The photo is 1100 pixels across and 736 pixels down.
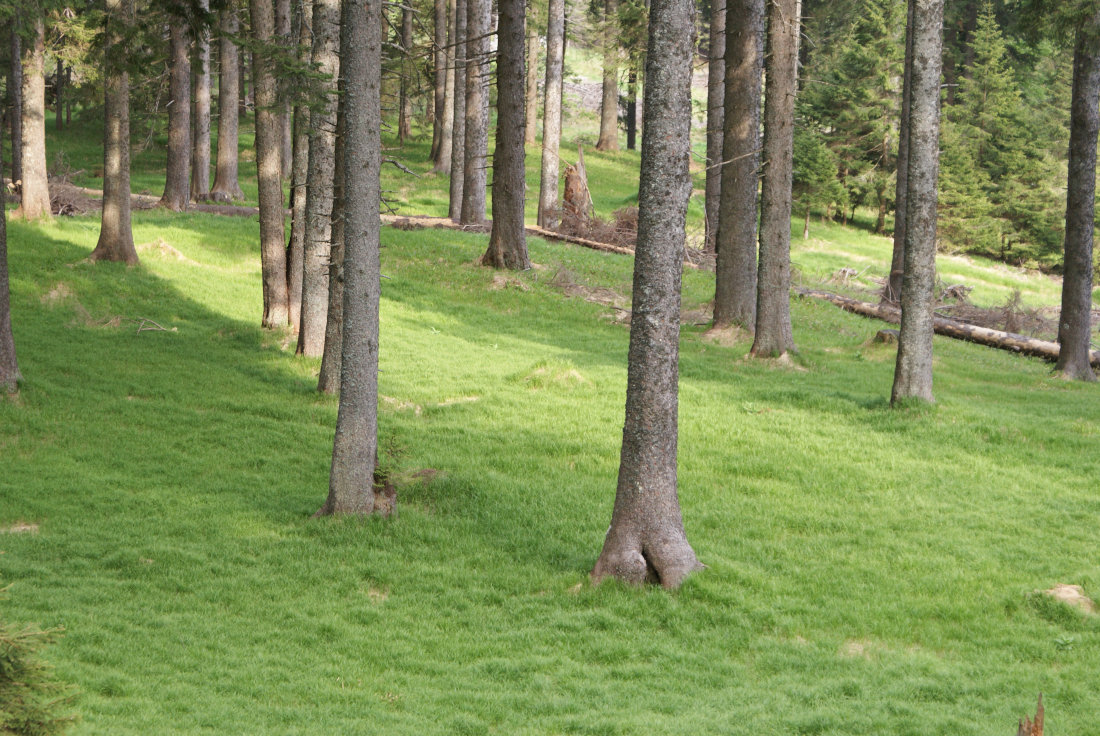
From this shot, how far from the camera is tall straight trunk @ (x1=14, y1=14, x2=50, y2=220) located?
61.8ft

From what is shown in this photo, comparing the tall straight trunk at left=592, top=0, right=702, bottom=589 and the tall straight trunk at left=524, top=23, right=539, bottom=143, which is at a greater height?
the tall straight trunk at left=524, top=23, right=539, bottom=143

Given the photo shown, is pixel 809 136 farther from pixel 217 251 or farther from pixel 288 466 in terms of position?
pixel 288 466

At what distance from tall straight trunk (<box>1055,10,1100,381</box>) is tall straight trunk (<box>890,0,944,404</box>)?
15.4 feet

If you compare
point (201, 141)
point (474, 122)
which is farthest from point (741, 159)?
point (201, 141)

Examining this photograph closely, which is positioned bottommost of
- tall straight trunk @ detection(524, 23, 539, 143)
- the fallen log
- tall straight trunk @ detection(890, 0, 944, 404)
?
the fallen log

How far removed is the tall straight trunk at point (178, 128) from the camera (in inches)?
923

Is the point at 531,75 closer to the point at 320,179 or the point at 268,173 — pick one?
the point at 268,173

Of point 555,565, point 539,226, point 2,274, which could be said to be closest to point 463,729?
point 555,565

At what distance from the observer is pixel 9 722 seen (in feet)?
10.9

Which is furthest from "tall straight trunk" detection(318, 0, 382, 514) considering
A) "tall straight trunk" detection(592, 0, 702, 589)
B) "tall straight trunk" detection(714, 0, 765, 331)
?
"tall straight trunk" detection(714, 0, 765, 331)

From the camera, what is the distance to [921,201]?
40.5 ft

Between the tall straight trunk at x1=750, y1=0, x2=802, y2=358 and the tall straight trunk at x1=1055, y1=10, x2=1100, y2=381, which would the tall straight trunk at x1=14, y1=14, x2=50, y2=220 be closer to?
the tall straight trunk at x1=750, y1=0, x2=802, y2=358

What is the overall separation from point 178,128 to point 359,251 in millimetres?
16904

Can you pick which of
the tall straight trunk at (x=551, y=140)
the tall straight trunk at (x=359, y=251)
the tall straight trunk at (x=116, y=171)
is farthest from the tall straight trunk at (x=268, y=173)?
the tall straight trunk at (x=551, y=140)
